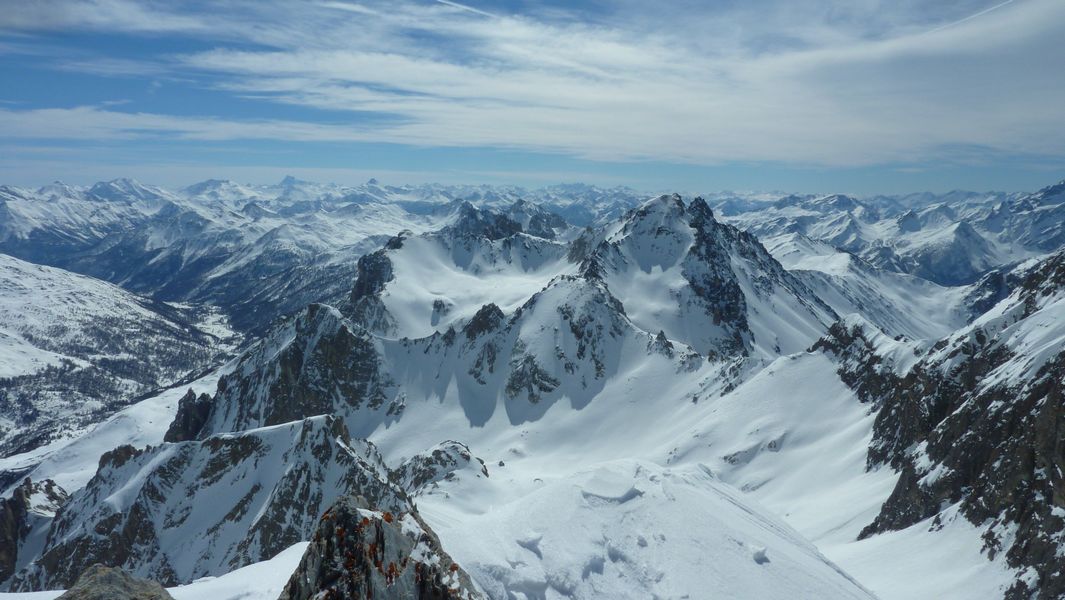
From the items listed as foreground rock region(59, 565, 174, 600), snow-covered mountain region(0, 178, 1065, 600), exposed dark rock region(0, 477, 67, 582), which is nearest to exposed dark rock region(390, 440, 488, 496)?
snow-covered mountain region(0, 178, 1065, 600)

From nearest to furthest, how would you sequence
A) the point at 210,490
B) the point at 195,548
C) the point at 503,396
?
the point at 195,548 < the point at 210,490 < the point at 503,396

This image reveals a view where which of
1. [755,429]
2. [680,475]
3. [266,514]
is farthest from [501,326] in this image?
[680,475]

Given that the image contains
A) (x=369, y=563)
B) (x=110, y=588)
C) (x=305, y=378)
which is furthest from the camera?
(x=305, y=378)

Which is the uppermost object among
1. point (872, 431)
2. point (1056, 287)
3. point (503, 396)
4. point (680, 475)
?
point (1056, 287)

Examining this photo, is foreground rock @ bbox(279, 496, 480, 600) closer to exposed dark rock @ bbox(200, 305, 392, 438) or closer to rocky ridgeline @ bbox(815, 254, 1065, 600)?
rocky ridgeline @ bbox(815, 254, 1065, 600)

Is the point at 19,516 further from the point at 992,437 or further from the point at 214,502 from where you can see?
the point at 992,437

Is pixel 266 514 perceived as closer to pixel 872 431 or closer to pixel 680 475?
pixel 680 475

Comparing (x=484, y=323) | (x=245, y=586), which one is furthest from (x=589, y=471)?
(x=484, y=323)
